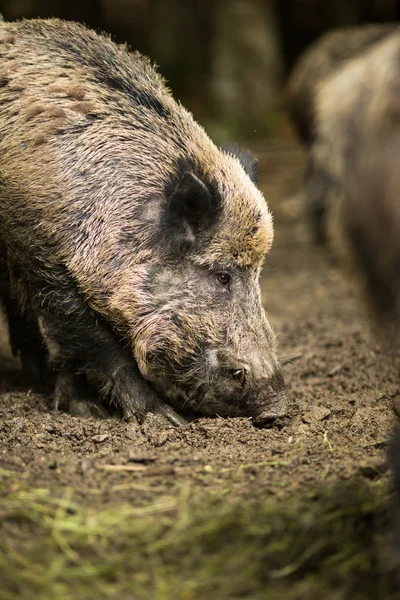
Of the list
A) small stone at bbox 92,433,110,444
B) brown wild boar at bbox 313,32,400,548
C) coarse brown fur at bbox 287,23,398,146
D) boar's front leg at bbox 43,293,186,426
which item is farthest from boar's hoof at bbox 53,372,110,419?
coarse brown fur at bbox 287,23,398,146

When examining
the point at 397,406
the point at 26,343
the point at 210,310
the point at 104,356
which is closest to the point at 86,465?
the point at 104,356

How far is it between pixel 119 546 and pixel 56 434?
1.71m

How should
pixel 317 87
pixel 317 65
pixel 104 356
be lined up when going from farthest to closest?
pixel 317 65 → pixel 317 87 → pixel 104 356

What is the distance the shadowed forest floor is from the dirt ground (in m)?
0.01

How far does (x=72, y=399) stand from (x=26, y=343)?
3.11 feet

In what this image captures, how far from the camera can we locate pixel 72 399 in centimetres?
555

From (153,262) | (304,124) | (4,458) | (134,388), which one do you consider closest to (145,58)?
(153,262)

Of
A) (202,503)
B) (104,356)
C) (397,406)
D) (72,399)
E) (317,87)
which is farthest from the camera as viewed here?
(317,87)

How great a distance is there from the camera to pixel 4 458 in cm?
403

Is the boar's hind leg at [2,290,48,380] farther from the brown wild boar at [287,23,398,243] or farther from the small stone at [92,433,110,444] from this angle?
the brown wild boar at [287,23,398,243]

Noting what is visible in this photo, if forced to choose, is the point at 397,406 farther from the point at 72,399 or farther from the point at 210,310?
the point at 72,399

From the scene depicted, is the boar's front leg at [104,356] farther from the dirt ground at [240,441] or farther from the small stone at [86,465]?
the small stone at [86,465]

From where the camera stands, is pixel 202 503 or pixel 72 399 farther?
pixel 72 399

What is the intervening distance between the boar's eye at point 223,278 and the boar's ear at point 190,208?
0.30 metres
